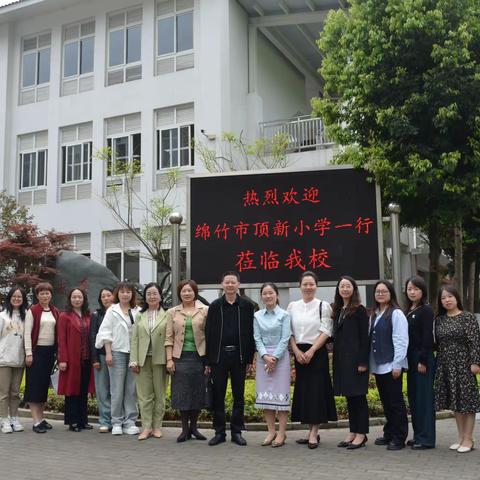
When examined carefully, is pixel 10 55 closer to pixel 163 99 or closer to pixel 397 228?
pixel 163 99

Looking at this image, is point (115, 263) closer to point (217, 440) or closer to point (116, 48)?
point (116, 48)

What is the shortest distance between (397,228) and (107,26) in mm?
13668

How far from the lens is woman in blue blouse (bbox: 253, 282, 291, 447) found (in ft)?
20.5

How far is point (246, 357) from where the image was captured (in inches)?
256

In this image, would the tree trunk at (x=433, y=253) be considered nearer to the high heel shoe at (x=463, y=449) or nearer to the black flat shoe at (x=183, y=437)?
the high heel shoe at (x=463, y=449)

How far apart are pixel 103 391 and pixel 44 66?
15448 millimetres

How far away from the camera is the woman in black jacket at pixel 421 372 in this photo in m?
6.00

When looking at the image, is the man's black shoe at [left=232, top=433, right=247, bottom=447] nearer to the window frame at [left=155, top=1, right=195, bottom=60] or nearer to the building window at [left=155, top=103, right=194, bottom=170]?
the building window at [left=155, top=103, right=194, bottom=170]

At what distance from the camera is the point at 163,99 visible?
58.5 feet

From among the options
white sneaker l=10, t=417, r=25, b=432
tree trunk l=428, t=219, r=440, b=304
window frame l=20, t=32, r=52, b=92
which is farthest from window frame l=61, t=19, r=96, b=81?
white sneaker l=10, t=417, r=25, b=432

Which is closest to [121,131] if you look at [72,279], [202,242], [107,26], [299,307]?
[107,26]

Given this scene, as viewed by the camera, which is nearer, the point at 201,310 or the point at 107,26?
the point at 201,310

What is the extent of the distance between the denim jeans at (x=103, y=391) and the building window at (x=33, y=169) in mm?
13491

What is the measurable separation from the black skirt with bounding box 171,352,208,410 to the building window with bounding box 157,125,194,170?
37.0ft
